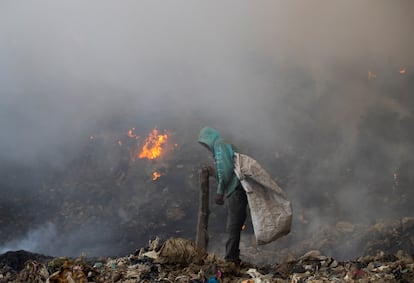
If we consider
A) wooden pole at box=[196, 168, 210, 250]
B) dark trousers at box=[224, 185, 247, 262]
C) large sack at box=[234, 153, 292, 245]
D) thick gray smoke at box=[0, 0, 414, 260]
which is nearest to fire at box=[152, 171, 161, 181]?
thick gray smoke at box=[0, 0, 414, 260]

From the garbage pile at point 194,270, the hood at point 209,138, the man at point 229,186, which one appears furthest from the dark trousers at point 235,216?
the hood at point 209,138

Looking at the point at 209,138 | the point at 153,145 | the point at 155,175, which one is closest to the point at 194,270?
the point at 209,138

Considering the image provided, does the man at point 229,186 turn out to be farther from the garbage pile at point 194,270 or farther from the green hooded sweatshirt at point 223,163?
the garbage pile at point 194,270

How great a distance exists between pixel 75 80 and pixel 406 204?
9194mm

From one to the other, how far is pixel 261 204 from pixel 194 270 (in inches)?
37.3

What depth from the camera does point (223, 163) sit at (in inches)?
178

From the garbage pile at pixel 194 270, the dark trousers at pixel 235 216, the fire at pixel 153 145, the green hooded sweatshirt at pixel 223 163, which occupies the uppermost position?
the fire at pixel 153 145

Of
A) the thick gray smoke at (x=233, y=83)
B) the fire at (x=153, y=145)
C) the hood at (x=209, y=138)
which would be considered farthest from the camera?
the fire at (x=153, y=145)

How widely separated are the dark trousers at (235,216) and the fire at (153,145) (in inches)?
215

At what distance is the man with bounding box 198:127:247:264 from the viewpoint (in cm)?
452

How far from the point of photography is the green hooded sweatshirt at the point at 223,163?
4520 mm

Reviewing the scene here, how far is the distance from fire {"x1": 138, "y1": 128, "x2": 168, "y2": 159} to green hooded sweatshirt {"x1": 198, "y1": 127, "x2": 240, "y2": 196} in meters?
5.50

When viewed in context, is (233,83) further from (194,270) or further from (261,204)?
(194,270)

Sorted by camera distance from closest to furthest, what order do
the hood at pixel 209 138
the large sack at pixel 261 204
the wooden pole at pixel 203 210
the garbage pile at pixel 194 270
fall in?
the garbage pile at pixel 194 270, the large sack at pixel 261 204, the hood at pixel 209 138, the wooden pole at pixel 203 210
